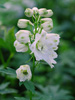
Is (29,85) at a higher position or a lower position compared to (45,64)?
higher

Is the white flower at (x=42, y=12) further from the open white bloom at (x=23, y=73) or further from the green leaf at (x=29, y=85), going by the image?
the green leaf at (x=29, y=85)

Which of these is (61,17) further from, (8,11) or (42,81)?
(42,81)

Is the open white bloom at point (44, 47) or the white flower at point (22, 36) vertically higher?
the white flower at point (22, 36)

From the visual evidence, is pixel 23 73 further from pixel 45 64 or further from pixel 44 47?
pixel 45 64

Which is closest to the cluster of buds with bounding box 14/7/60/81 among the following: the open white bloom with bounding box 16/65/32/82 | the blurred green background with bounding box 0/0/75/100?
the open white bloom with bounding box 16/65/32/82

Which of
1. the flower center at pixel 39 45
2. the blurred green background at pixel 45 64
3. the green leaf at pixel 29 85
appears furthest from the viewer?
the blurred green background at pixel 45 64

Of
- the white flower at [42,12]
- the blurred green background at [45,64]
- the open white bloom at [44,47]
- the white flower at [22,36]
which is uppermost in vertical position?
the white flower at [42,12]

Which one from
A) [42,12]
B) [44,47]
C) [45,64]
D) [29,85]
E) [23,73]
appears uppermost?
[42,12]

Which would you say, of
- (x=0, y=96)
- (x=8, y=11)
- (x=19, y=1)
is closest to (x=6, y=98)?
(x=0, y=96)

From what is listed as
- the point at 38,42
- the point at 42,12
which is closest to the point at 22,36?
the point at 38,42

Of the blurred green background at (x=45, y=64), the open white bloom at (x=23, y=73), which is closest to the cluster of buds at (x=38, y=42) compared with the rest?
the open white bloom at (x=23, y=73)
